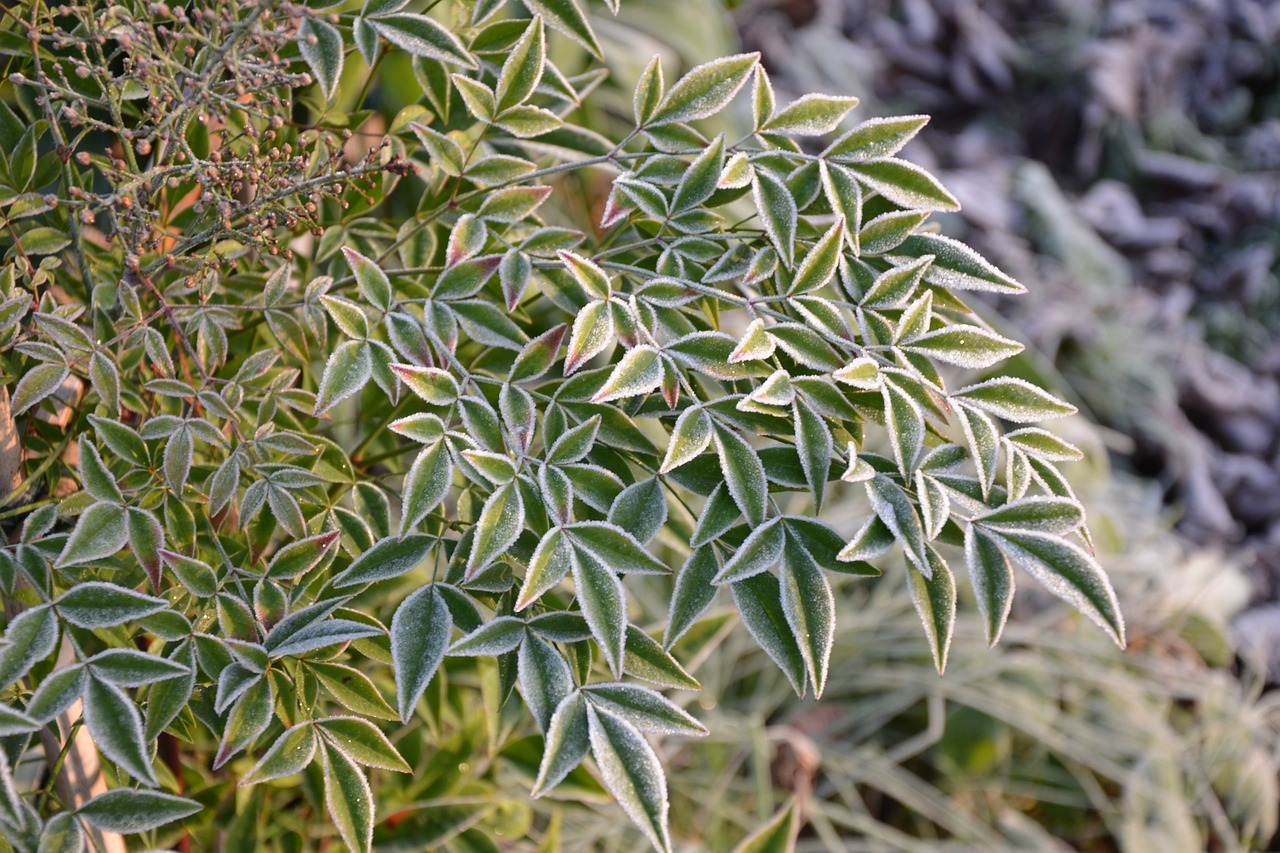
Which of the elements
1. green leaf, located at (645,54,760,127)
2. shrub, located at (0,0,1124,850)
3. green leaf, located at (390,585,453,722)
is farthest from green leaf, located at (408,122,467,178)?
green leaf, located at (390,585,453,722)

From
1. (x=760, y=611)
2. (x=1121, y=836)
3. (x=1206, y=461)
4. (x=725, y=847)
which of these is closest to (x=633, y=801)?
(x=760, y=611)

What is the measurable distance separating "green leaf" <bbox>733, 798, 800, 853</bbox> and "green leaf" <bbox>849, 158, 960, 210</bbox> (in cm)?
40

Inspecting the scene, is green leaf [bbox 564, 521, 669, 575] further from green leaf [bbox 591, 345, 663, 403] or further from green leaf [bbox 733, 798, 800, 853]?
green leaf [bbox 733, 798, 800, 853]

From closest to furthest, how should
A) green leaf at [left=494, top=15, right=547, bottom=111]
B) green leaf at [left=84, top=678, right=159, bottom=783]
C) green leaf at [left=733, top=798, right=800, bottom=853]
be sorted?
green leaf at [left=84, top=678, right=159, bottom=783]
green leaf at [left=494, top=15, right=547, bottom=111]
green leaf at [left=733, top=798, right=800, bottom=853]

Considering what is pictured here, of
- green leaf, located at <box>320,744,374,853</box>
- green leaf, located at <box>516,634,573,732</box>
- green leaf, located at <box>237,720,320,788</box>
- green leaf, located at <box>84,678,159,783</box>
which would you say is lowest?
green leaf, located at <box>320,744,374,853</box>

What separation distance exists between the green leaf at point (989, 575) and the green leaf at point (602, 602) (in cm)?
15

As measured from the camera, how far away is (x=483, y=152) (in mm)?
571

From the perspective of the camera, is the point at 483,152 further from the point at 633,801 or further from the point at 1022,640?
the point at 1022,640

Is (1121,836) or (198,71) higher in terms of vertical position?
(198,71)

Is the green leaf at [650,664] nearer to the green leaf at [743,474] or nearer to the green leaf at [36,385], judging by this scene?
the green leaf at [743,474]

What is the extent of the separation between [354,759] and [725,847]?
0.91 meters

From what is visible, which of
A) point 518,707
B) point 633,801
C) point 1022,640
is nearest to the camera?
point 633,801

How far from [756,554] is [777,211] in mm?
153

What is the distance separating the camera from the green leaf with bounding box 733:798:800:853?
670 mm
